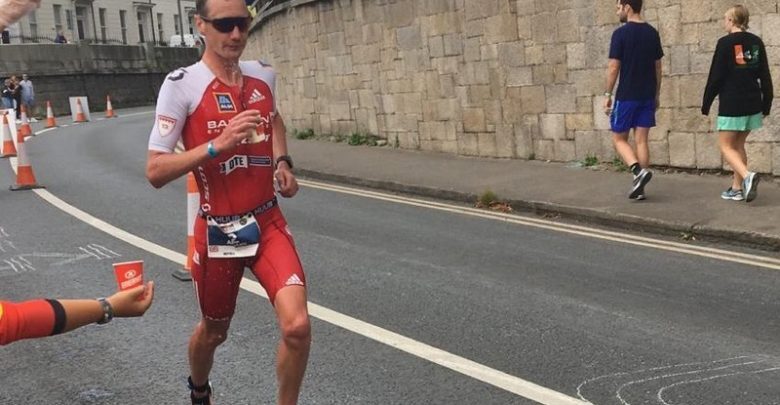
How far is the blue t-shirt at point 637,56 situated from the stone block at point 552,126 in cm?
292

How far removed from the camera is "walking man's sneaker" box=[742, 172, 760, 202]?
27.7 feet

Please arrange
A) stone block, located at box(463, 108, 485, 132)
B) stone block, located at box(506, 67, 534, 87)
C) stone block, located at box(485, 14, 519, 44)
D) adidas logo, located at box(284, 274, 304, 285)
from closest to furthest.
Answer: adidas logo, located at box(284, 274, 304, 285) → stone block, located at box(506, 67, 534, 87) → stone block, located at box(485, 14, 519, 44) → stone block, located at box(463, 108, 485, 132)

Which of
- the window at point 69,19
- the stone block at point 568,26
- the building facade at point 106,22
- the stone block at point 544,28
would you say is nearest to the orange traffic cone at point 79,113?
the building facade at point 106,22

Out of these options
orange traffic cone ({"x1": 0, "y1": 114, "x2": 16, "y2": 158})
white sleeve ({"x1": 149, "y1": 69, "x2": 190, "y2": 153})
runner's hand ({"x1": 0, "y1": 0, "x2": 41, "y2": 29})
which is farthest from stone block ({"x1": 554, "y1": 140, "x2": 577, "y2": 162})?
orange traffic cone ({"x1": 0, "y1": 114, "x2": 16, "y2": 158})

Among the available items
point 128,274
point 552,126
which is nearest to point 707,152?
point 552,126

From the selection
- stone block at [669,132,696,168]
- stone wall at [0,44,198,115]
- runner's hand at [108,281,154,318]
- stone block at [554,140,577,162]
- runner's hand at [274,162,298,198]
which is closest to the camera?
runner's hand at [108,281,154,318]

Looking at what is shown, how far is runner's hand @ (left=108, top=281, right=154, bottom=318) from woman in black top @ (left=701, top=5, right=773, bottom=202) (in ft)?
22.6

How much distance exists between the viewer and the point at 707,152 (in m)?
10.1

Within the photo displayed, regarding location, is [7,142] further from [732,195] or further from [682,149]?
[732,195]

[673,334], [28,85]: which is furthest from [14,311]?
[28,85]

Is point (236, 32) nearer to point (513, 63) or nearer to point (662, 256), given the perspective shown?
point (662, 256)

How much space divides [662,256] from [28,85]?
106 ft

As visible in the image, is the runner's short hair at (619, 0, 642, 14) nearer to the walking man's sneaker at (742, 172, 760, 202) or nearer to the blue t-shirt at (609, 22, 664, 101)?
the blue t-shirt at (609, 22, 664, 101)

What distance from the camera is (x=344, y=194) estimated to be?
38.1 feet
